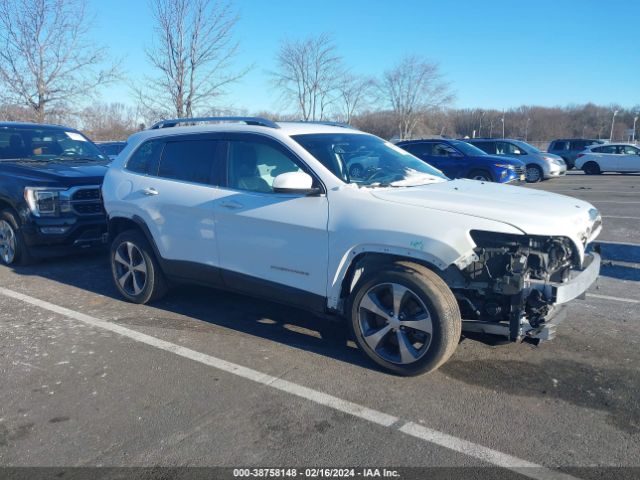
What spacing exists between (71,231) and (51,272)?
62 centimetres

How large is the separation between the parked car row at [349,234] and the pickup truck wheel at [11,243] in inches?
78.6

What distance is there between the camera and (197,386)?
3.81 metres

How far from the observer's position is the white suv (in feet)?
11.8

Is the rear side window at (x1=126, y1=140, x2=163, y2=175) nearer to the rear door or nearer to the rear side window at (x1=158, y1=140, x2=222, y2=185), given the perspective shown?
the rear side window at (x1=158, y1=140, x2=222, y2=185)

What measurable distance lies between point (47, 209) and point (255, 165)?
3.69 metres

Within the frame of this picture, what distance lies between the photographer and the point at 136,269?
18.2 feet

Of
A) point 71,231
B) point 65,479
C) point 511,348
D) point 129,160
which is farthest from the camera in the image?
point 71,231

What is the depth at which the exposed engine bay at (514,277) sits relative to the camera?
3.53m

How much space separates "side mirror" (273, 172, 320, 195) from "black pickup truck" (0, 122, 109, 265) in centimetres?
401

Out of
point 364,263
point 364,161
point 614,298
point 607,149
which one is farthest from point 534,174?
point 364,263

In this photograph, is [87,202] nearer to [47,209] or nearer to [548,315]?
[47,209]

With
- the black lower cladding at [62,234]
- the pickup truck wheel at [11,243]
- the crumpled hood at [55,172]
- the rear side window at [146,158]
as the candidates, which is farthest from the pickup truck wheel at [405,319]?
the pickup truck wheel at [11,243]

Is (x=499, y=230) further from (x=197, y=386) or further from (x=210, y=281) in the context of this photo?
(x=210, y=281)

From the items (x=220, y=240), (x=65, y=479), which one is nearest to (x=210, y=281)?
(x=220, y=240)
